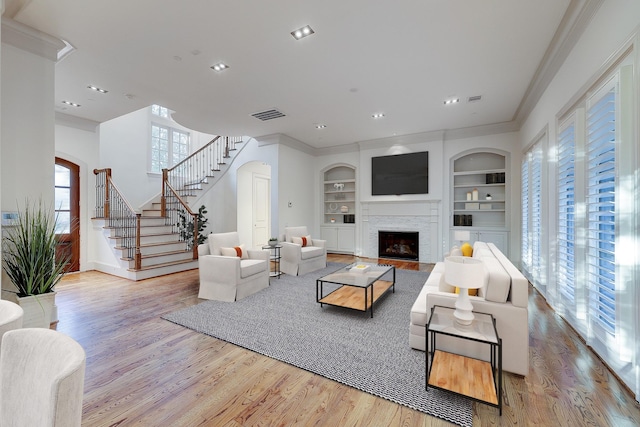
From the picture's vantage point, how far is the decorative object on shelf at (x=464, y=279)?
1917 mm

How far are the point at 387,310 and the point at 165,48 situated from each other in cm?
408

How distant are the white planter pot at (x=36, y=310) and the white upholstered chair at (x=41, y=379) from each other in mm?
2488

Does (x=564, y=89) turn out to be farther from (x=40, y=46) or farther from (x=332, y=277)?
(x=40, y=46)

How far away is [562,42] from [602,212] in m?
1.91

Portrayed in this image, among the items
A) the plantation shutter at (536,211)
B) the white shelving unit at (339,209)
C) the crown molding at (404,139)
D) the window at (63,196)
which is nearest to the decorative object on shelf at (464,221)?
the plantation shutter at (536,211)

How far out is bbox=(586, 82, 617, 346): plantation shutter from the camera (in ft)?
7.17

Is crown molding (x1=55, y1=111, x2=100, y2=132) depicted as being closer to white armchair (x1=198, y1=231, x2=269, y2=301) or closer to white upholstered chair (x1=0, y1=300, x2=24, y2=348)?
white armchair (x1=198, y1=231, x2=269, y2=301)

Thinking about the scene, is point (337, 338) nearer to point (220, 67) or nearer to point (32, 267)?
point (32, 267)

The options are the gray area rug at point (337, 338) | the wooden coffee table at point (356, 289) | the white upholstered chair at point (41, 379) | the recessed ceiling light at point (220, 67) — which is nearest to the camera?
the white upholstered chair at point (41, 379)

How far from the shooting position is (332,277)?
3756 mm

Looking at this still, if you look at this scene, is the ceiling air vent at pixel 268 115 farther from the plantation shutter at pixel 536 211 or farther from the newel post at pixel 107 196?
the plantation shutter at pixel 536 211

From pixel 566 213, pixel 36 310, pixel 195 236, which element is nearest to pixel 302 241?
pixel 195 236

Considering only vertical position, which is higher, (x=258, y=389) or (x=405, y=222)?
(x=405, y=222)

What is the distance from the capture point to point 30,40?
293 centimetres
